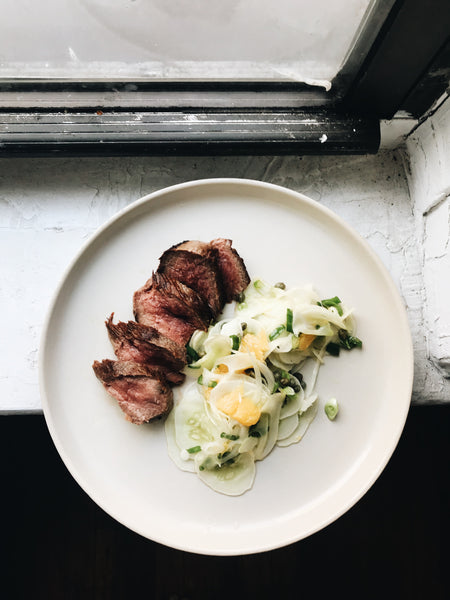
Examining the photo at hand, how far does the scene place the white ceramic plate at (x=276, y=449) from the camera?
1.05 m

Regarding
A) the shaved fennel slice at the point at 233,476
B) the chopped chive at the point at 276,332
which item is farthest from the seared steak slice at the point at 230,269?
the shaved fennel slice at the point at 233,476

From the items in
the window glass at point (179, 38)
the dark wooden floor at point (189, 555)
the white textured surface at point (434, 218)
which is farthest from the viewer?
the dark wooden floor at point (189, 555)

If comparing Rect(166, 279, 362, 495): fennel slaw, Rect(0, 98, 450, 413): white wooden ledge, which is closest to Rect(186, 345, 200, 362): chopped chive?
Rect(166, 279, 362, 495): fennel slaw

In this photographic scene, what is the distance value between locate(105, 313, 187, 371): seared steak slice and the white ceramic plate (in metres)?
0.04

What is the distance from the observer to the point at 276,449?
107cm

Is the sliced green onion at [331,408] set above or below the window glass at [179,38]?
below

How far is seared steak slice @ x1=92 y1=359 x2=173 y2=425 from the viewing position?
1.03 m

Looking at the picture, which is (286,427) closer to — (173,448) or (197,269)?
(173,448)

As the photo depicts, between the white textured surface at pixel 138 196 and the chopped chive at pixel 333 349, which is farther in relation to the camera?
the white textured surface at pixel 138 196

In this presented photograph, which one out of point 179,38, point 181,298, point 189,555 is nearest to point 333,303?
point 181,298

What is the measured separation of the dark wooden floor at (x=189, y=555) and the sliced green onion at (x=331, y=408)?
709mm

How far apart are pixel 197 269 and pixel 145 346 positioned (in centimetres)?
19

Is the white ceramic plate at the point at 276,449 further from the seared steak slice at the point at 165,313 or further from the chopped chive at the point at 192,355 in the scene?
the chopped chive at the point at 192,355

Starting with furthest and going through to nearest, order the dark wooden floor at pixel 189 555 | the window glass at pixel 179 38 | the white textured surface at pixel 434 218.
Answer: the dark wooden floor at pixel 189 555 < the white textured surface at pixel 434 218 < the window glass at pixel 179 38
